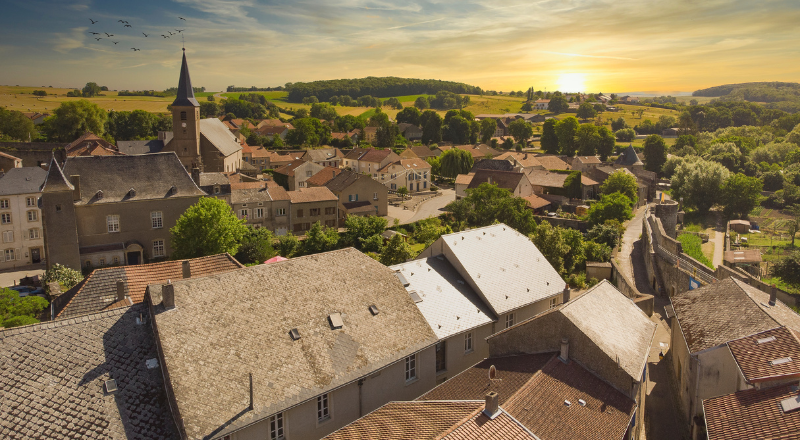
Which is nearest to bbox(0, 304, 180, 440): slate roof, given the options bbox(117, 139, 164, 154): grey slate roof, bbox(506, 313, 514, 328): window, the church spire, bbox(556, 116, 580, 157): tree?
bbox(506, 313, 514, 328): window

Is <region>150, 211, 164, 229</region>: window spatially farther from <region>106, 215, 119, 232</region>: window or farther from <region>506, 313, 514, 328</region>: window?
<region>506, 313, 514, 328</region>: window

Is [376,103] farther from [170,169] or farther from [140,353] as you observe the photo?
[140,353]

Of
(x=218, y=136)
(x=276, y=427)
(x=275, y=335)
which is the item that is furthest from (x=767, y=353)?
(x=218, y=136)

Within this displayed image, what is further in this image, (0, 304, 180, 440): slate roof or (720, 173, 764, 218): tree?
(720, 173, 764, 218): tree

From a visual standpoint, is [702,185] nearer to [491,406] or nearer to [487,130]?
[487,130]

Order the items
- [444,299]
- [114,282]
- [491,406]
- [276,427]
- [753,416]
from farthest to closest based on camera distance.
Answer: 1. [114,282]
2. [444,299]
3. [276,427]
4. [753,416]
5. [491,406]

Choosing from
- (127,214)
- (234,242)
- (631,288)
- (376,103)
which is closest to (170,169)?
(127,214)
